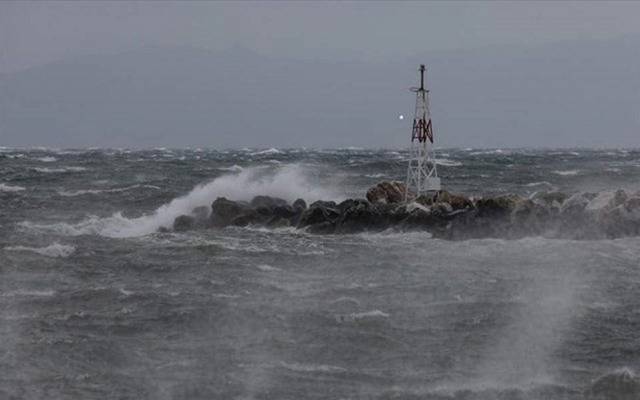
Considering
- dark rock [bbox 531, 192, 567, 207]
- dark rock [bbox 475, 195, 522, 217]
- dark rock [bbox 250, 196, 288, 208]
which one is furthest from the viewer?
dark rock [bbox 250, 196, 288, 208]

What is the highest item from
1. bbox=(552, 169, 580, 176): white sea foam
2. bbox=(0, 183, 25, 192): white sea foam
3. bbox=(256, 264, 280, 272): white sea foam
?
bbox=(552, 169, 580, 176): white sea foam

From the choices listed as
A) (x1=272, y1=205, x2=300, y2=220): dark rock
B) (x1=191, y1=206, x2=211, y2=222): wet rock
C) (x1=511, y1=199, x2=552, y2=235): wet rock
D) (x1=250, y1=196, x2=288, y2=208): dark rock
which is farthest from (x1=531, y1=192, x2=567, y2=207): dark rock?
(x1=191, y1=206, x2=211, y2=222): wet rock

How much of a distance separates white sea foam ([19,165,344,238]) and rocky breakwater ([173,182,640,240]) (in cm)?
→ 185

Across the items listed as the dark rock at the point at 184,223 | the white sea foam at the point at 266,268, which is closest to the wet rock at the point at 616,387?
the white sea foam at the point at 266,268

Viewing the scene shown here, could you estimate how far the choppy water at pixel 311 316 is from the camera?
13.6 metres

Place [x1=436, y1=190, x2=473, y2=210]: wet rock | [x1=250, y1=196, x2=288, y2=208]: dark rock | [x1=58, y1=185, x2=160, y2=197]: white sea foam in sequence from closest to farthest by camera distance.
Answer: [x1=436, y1=190, x2=473, y2=210]: wet rock, [x1=250, y1=196, x2=288, y2=208]: dark rock, [x1=58, y1=185, x2=160, y2=197]: white sea foam

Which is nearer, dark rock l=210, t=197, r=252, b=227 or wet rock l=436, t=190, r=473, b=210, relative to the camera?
wet rock l=436, t=190, r=473, b=210

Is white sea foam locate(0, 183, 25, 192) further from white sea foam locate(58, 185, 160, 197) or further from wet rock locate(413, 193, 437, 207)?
wet rock locate(413, 193, 437, 207)

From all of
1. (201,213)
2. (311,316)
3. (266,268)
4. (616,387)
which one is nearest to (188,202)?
(201,213)

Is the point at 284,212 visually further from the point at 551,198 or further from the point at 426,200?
the point at 551,198

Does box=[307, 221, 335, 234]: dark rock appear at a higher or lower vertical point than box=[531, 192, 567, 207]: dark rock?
lower

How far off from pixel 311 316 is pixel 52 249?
1082cm

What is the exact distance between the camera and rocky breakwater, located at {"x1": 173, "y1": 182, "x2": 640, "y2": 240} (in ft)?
94.1

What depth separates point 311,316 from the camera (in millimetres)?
17469
